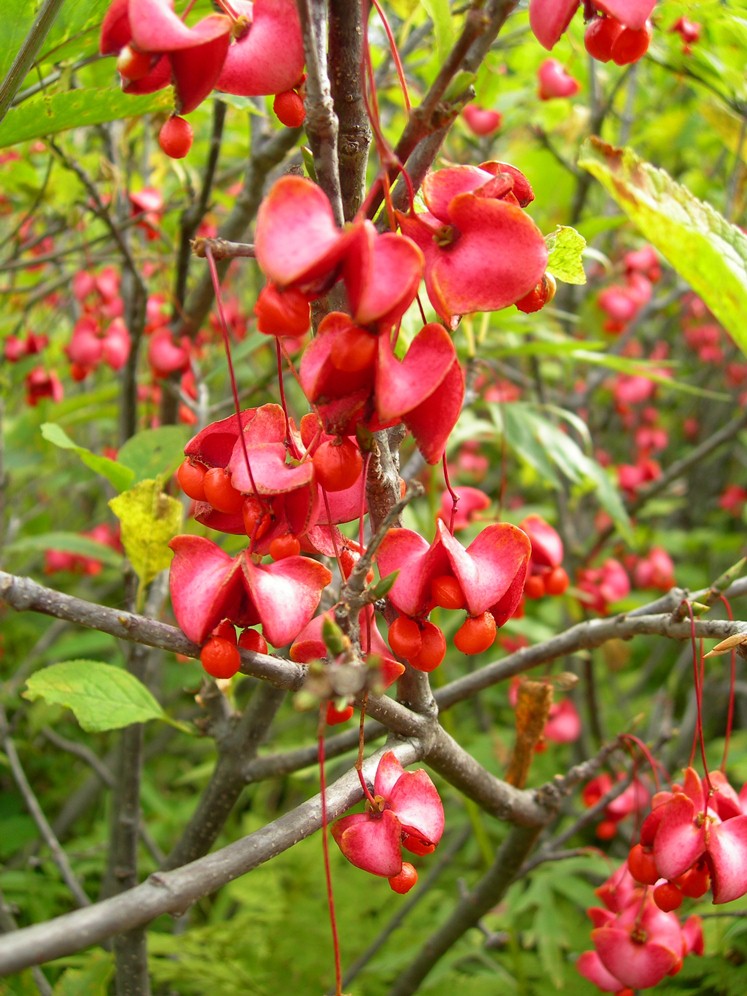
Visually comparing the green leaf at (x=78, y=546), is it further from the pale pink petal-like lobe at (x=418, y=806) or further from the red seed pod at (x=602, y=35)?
the red seed pod at (x=602, y=35)

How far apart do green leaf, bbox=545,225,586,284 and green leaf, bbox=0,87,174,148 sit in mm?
437

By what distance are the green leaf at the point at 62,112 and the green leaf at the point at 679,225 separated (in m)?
0.52

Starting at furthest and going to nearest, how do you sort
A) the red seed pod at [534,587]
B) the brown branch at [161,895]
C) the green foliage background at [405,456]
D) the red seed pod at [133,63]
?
the red seed pod at [534,587], the green foliage background at [405,456], the red seed pod at [133,63], the brown branch at [161,895]

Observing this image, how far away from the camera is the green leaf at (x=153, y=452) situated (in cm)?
120

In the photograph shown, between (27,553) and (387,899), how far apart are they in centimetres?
144

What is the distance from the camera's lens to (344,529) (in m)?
1.57

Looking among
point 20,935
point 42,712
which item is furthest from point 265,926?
point 20,935

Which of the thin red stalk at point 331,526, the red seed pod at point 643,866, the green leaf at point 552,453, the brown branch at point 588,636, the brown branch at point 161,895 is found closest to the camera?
the brown branch at point 161,895

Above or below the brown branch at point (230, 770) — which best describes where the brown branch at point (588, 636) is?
above

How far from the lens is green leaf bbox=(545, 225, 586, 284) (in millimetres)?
714

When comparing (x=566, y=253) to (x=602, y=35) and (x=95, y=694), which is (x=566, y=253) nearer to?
(x=602, y=35)

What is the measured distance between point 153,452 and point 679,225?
0.86m

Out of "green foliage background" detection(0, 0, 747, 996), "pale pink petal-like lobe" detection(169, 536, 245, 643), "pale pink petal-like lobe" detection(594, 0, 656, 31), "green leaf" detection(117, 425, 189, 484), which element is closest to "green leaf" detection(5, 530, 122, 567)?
"green foliage background" detection(0, 0, 747, 996)

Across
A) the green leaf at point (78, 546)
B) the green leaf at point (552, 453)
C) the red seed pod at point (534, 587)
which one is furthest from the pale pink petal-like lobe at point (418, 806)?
the green leaf at point (78, 546)
